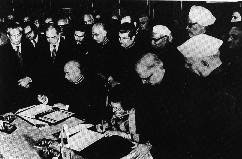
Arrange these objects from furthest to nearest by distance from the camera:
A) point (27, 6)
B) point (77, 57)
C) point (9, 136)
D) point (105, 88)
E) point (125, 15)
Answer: point (27, 6) < point (125, 15) < point (77, 57) < point (105, 88) < point (9, 136)

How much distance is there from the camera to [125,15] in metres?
2.27

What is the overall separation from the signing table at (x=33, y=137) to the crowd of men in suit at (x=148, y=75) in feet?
0.81

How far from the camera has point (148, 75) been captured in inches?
55.4

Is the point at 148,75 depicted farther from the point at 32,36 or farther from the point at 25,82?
the point at 32,36

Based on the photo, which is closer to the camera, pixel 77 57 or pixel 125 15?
pixel 77 57

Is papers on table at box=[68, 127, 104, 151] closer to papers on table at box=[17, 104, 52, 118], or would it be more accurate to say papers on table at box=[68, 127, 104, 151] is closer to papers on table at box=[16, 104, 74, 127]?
papers on table at box=[16, 104, 74, 127]

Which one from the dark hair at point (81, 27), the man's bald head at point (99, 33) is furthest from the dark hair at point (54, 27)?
the man's bald head at point (99, 33)

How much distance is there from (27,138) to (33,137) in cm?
3

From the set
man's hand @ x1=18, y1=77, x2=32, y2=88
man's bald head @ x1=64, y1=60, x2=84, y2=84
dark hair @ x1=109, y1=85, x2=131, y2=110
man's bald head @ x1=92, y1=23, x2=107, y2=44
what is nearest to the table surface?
dark hair @ x1=109, y1=85, x2=131, y2=110

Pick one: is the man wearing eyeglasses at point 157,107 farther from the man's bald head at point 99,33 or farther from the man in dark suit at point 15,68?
the man in dark suit at point 15,68

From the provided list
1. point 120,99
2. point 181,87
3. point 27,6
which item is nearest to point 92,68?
point 120,99

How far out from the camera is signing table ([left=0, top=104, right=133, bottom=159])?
118 centimetres

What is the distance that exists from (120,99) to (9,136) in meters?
0.54

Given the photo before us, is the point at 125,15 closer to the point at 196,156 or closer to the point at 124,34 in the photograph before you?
the point at 124,34
